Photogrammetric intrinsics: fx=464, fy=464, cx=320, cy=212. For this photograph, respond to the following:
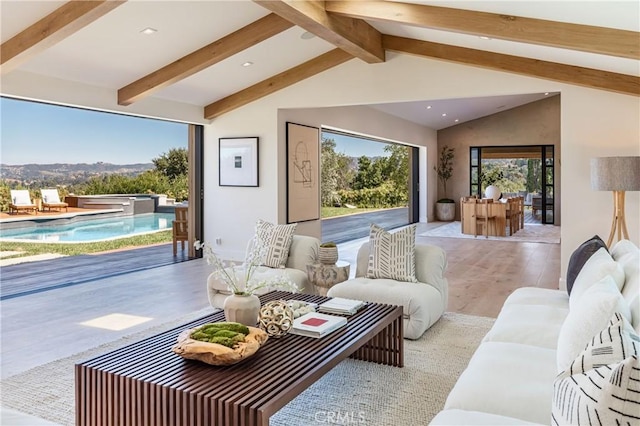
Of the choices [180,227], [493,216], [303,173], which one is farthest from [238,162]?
[493,216]

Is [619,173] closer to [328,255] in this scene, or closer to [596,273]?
[596,273]

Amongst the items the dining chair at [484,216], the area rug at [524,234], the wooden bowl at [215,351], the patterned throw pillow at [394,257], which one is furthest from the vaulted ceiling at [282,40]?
the dining chair at [484,216]

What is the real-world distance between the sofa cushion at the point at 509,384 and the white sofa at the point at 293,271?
2282mm

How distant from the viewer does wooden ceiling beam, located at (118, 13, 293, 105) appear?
5273mm

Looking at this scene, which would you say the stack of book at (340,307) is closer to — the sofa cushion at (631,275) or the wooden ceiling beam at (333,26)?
the sofa cushion at (631,275)

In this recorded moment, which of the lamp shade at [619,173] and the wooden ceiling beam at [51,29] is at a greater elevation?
the wooden ceiling beam at [51,29]

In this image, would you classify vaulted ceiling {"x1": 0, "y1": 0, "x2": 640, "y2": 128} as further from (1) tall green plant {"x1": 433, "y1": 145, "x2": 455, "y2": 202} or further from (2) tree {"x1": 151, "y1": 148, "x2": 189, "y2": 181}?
(1) tall green plant {"x1": 433, "y1": 145, "x2": 455, "y2": 202}

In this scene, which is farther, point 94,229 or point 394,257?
point 94,229

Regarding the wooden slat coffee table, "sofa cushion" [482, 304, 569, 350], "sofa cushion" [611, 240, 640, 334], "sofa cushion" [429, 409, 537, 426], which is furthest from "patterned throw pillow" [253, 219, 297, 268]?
"sofa cushion" [429, 409, 537, 426]

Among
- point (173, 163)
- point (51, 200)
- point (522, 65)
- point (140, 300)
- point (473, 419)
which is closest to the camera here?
point (473, 419)

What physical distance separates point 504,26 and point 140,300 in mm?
4530

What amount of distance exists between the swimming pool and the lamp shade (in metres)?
9.19

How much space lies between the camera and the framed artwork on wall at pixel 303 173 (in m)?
7.60

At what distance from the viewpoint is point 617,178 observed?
4703 mm
